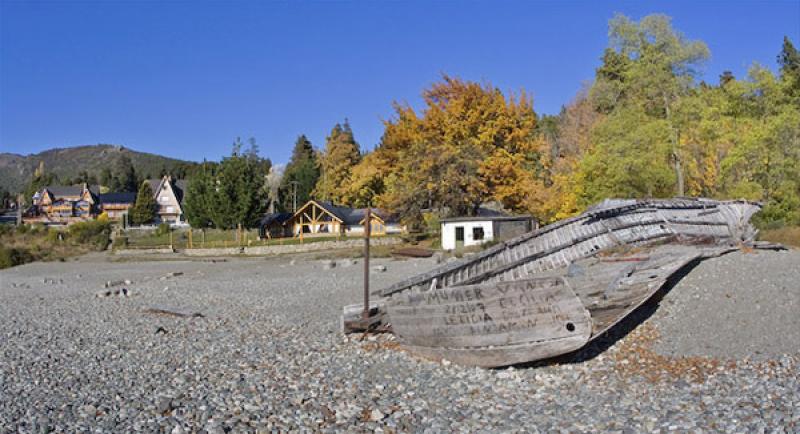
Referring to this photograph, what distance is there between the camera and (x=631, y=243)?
726 inches

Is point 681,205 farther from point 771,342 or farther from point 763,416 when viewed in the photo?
point 763,416

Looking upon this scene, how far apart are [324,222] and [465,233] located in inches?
894

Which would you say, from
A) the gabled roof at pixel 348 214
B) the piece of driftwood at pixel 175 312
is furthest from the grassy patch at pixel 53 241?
the piece of driftwood at pixel 175 312

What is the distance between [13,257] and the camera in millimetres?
49312

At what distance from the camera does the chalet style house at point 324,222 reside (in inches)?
2188

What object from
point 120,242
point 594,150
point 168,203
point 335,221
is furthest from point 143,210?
point 594,150

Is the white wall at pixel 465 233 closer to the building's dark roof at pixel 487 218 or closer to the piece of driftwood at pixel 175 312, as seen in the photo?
the building's dark roof at pixel 487 218

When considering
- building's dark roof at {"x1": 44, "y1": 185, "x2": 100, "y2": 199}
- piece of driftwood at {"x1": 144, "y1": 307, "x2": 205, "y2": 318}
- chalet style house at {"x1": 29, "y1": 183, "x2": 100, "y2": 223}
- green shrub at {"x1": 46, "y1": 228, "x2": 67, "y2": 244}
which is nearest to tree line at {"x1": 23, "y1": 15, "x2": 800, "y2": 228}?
green shrub at {"x1": 46, "y1": 228, "x2": 67, "y2": 244}

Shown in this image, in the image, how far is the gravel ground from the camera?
782 centimetres

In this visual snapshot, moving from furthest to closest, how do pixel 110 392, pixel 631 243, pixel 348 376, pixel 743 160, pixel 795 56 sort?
pixel 795 56, pixel 743 160, pixel 631 243, pixel 348 376, pixel 110 392

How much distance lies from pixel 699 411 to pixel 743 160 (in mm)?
24426

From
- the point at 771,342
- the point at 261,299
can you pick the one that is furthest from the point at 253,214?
the point at 771,342

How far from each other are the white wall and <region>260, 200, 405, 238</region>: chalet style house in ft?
44.7

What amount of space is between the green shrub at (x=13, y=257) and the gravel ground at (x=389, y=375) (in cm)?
3646
